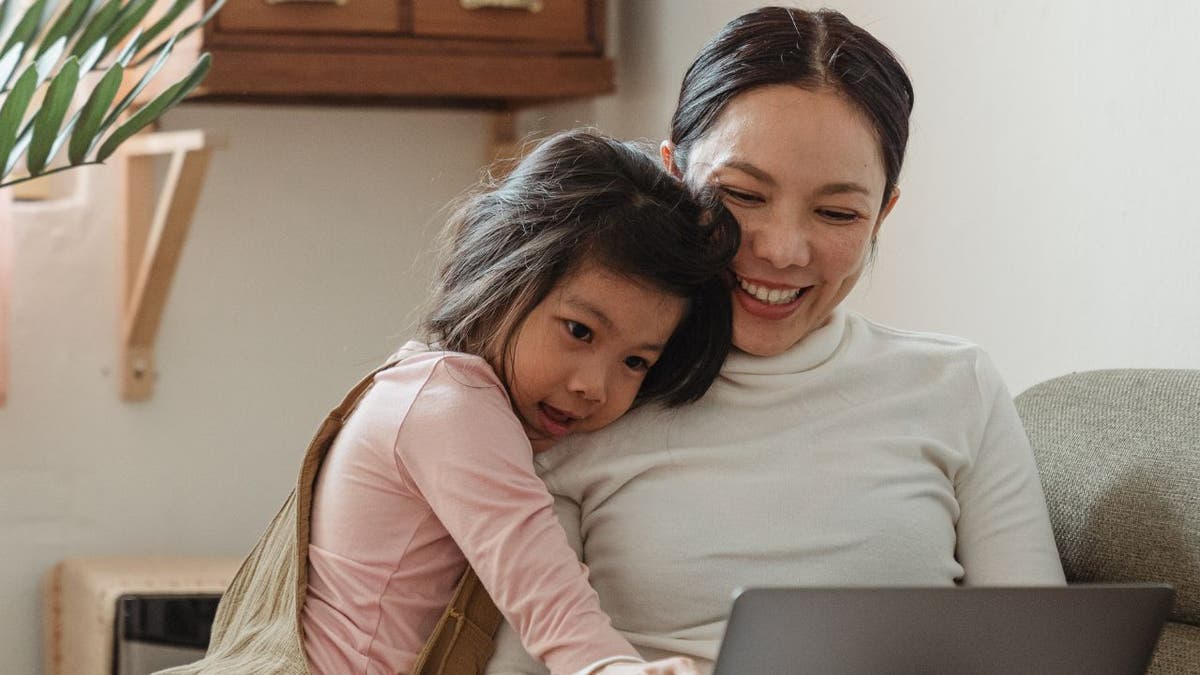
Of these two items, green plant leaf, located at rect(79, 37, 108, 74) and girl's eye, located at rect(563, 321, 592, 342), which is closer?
girl's eye, located at rect(563, 321, 592, 342)

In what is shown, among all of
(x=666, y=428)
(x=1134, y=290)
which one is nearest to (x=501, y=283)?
(x=666, y=428)

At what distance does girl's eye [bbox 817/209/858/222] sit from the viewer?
1187mm

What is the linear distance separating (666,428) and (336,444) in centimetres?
26

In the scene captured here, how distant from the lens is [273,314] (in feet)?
8.74

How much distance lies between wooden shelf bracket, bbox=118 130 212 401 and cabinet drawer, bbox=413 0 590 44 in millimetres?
393

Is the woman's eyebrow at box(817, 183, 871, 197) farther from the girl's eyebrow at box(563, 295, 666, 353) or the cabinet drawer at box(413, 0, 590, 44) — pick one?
the cabinet drawer at box(413, 0, 590, 44)

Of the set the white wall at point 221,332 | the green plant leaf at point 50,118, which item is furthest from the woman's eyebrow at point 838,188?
the white wall at point 221,332

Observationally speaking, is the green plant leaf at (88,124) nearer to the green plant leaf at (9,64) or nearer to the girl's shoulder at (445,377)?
the green plant leaf at (9,64)

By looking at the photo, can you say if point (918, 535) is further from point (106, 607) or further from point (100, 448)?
point (100, 448)

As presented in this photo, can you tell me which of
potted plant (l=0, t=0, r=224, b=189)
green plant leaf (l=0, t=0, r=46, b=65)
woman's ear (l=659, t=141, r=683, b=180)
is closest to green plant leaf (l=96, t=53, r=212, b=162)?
potted plant (l=0, t=0, r=224, b=189)

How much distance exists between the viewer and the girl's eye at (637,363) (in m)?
1.18

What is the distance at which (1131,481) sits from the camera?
3.76ft

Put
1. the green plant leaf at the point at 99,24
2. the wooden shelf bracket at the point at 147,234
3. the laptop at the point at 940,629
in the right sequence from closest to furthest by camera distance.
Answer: the laptop at the point at 940,629, the green plant leaf at the point at 99,24, the wooden shelf bracket at the point at 147,234

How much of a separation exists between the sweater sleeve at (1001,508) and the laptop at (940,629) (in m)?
0.24
